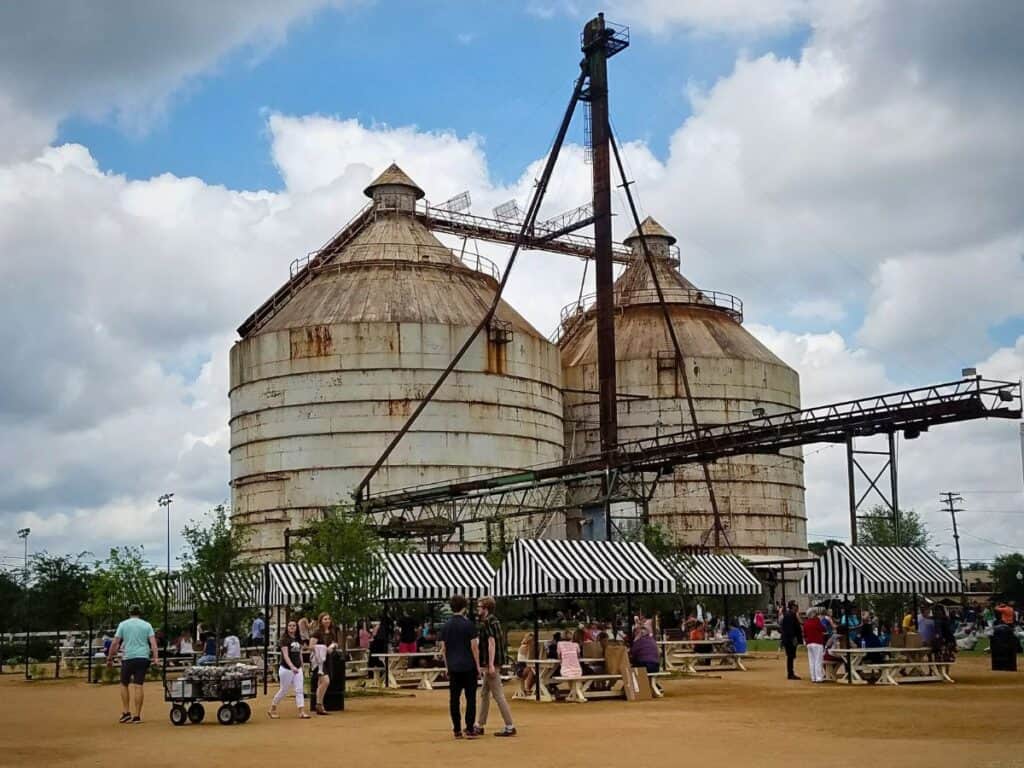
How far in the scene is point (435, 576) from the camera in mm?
36000

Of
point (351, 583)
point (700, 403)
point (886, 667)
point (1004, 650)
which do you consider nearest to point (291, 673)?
point (351, 583)

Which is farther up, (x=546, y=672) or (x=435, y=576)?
(x=435, y=576)

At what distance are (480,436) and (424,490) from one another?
15.8ft

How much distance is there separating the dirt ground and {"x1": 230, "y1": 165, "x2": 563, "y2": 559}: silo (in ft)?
115

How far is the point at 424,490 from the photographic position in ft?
197

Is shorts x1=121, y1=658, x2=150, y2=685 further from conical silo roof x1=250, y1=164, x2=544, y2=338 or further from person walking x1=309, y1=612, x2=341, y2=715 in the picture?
conical silo roof x1=250, y1=164, x2=544, y2=338

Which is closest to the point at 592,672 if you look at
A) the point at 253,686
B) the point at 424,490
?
the point at 253,686

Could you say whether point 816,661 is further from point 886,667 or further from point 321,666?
point 321,666

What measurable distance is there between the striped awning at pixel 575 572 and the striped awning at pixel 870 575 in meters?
3.72

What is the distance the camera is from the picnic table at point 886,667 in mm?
27781

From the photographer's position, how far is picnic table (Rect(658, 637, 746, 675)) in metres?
34.0

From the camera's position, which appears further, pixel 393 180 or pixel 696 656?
pixel 393 180

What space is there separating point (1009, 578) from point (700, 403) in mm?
50223

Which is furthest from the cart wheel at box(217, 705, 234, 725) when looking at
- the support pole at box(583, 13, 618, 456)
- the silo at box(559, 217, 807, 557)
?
the silo at box(559, 217, 807, 557)
